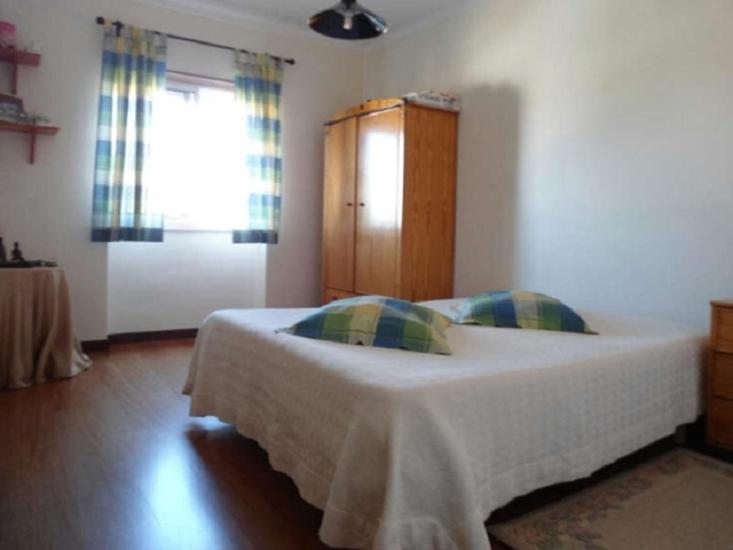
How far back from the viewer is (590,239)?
9.55ft

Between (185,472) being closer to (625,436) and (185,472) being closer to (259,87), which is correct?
(625,436)

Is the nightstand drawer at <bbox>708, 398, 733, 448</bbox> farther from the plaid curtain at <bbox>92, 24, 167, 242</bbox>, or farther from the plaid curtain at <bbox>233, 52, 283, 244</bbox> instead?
the plaid curtain at <bbox>92, 24, 167, 242</bbox>

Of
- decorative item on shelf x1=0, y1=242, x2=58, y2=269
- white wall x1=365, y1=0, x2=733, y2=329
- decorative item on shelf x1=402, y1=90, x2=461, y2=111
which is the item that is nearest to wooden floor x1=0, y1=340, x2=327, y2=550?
decorative item on shelf x1=0, y1=242, x2=58, y2=269

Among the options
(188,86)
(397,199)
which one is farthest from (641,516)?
(188,86)

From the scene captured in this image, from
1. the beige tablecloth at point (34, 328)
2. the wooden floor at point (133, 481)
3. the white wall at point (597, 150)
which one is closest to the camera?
the wooden floor at point (133, 481)

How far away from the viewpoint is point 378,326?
5.80ft

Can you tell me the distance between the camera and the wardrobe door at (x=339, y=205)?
13.0 ft

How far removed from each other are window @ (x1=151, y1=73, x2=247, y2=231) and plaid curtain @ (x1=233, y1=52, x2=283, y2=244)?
2.5 inches

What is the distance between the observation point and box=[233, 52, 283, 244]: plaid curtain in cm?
411

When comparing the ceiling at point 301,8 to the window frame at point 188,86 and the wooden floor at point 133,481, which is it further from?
the wooden floor at point 133,481

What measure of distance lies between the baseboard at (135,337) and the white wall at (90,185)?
0.05 m

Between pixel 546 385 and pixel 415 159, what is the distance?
7.39 ft

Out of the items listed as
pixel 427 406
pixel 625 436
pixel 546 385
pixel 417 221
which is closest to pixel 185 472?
pixel 427 406

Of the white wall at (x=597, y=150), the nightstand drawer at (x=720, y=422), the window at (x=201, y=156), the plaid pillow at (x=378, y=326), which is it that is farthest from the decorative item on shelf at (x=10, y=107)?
the nightstand drawer at (x=720, y=422)
